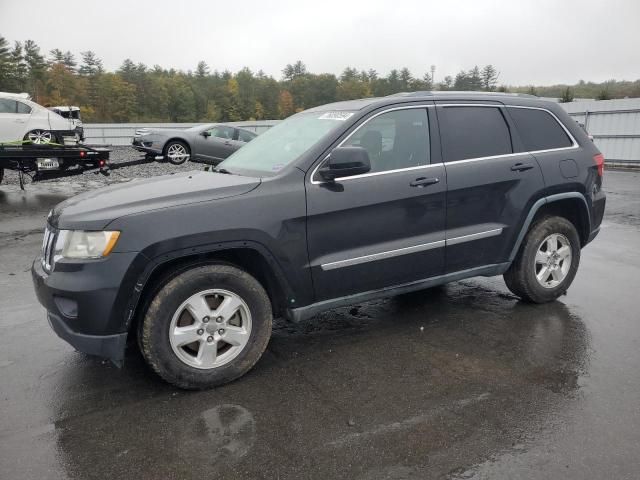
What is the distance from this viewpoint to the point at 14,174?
17719mm

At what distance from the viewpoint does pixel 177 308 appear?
3219 millimetres

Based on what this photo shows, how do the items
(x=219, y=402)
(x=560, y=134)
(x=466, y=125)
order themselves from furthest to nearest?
(x=560, y=134), (x=466, y=125), (x=219, y=402)

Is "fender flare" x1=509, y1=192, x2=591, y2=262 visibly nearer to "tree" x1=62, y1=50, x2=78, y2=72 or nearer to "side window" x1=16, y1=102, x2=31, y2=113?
"side window" x1=16, y1=102, x2=31, y2=113

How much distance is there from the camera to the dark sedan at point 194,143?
1636cm

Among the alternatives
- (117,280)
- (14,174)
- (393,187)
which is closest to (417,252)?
(393,187)

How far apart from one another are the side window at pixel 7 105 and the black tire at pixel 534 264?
14684 millimetres

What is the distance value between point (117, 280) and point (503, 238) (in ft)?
10.2

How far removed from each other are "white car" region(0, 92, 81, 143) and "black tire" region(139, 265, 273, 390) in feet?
42.8

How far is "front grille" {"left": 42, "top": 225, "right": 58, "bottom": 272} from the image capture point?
330 cm

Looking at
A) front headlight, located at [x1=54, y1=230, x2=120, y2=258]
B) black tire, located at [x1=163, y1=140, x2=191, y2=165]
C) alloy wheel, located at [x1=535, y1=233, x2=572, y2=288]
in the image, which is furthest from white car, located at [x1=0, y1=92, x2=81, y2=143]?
alloy wheel, located at [x1=535, y1=233, x2=572, y2=288]

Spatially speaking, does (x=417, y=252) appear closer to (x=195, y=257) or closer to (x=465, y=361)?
(x=465, y=361)

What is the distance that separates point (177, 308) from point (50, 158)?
991 cm

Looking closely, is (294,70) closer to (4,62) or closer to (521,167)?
(4,62)

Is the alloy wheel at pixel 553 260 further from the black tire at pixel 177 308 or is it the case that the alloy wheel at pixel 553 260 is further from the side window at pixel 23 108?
the side window at pixel 23 108
